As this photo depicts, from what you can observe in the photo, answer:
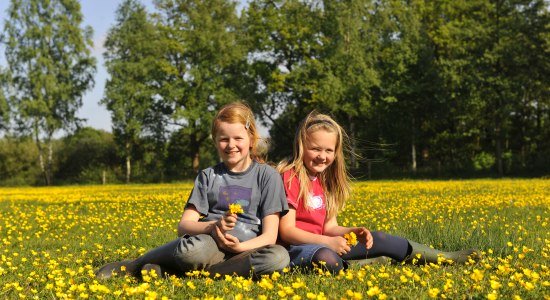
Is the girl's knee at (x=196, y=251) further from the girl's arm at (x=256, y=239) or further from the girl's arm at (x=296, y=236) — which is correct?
the girl's arm at (x=296, y=236)

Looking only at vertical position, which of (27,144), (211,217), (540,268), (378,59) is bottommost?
(540,268)

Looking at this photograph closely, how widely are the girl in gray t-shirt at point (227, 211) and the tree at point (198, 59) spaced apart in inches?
1544

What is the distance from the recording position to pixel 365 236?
202 inches

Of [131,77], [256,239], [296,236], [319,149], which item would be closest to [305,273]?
[296,236]

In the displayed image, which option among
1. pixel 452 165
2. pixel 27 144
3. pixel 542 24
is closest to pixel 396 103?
pixel 452 165

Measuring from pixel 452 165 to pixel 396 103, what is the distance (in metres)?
7.05

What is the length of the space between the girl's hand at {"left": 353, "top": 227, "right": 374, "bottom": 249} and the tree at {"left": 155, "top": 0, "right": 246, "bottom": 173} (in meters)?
39.5

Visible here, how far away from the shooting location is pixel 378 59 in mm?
43312

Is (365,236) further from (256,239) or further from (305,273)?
(256,239)

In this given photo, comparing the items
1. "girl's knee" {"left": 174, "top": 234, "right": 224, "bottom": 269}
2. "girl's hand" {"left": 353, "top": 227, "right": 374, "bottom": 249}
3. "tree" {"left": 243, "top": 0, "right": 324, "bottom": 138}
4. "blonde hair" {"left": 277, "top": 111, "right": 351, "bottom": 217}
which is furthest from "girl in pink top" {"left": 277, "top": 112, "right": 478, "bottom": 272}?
"tree" {"left": 243, "top": 0, "right": 324, "bottom": 138}

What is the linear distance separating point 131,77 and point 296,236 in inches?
1686

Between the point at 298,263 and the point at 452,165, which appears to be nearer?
the point at 298,263

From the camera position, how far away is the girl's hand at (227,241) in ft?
15.5

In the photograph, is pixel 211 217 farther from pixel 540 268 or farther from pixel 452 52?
pixel 452 52
